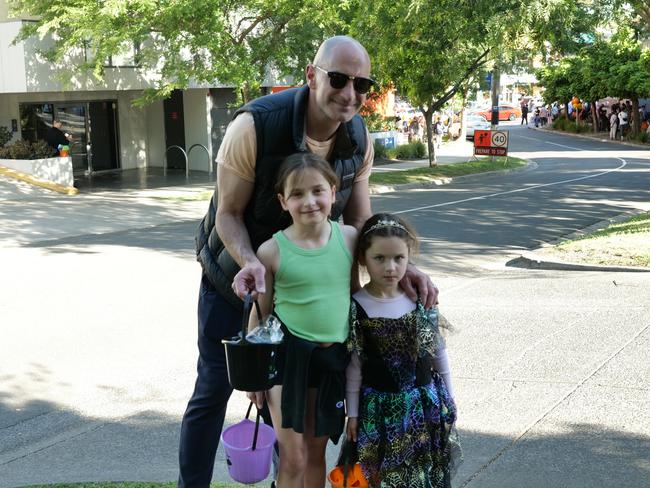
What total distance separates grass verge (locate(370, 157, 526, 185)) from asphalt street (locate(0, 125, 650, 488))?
8.97 meters

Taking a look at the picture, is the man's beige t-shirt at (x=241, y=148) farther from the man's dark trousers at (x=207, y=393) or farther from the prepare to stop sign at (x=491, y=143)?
the prepare to stop sign at (x=491, y=143)

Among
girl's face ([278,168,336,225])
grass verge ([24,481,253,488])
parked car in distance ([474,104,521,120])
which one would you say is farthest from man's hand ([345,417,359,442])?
parked car in distance ([474,104,521,120])

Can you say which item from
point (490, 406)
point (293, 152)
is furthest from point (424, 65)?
point (293, 152)

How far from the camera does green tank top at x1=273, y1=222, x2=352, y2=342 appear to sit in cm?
327

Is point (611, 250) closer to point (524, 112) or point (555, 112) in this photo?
point (555, 112)

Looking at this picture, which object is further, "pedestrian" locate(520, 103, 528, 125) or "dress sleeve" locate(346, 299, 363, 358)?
"pedestrian" locate(520, 103, 528, 125)

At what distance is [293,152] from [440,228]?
12005mm

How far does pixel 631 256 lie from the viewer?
10930mm

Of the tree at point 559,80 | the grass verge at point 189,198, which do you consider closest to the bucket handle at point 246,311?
the grass verge at point 189,198

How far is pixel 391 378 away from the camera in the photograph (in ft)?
11.1

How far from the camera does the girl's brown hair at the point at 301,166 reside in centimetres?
321

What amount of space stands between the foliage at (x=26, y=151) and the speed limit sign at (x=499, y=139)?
14114 millimetres

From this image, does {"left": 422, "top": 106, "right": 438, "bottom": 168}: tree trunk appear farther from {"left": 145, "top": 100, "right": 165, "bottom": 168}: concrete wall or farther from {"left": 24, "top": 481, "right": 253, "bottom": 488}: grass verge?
{"left": 24, "top": 481, "right": 253, "bottom": 488}: grass verge

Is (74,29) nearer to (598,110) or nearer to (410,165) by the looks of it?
(410,165)
